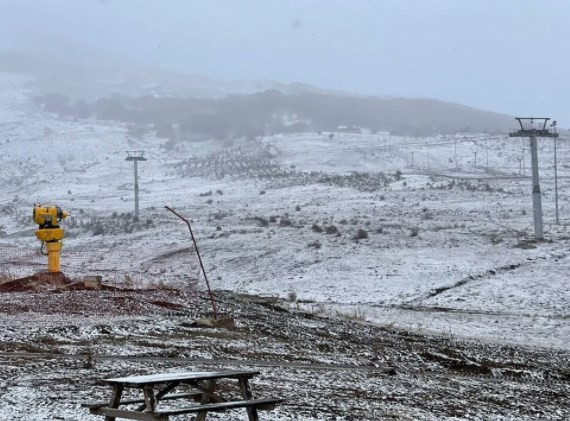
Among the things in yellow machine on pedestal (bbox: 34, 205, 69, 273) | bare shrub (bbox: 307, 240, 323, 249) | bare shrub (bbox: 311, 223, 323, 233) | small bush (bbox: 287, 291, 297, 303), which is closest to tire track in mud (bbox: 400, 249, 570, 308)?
small bush (bbox: 287, 291, 297, 303)

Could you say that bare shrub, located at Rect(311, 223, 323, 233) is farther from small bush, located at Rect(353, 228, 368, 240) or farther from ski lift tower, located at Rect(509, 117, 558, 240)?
ski lift tower, located at Rect(509, 117, 558, 240)

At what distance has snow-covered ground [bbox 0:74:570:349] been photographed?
3073 cm

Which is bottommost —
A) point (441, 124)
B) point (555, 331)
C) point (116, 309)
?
point (555, 331)

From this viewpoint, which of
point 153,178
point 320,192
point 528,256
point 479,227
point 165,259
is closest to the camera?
point 528,256

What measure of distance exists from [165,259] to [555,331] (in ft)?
68.0

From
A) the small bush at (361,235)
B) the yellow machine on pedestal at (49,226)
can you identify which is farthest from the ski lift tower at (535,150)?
the yellow machine on pedestal at (49,226)

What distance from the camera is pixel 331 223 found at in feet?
163

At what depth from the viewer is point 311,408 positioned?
1050cm

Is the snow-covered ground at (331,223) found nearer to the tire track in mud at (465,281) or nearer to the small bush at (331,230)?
the tire track in mud at (465,281)

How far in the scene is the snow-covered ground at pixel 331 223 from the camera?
30.7 metres

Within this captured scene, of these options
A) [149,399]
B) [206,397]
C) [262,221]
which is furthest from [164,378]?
[262,221]

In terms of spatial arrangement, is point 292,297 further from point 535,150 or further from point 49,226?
point 535,150

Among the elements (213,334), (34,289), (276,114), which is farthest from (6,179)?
(213,334)

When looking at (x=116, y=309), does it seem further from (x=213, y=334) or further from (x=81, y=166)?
(x=81, y=166)
